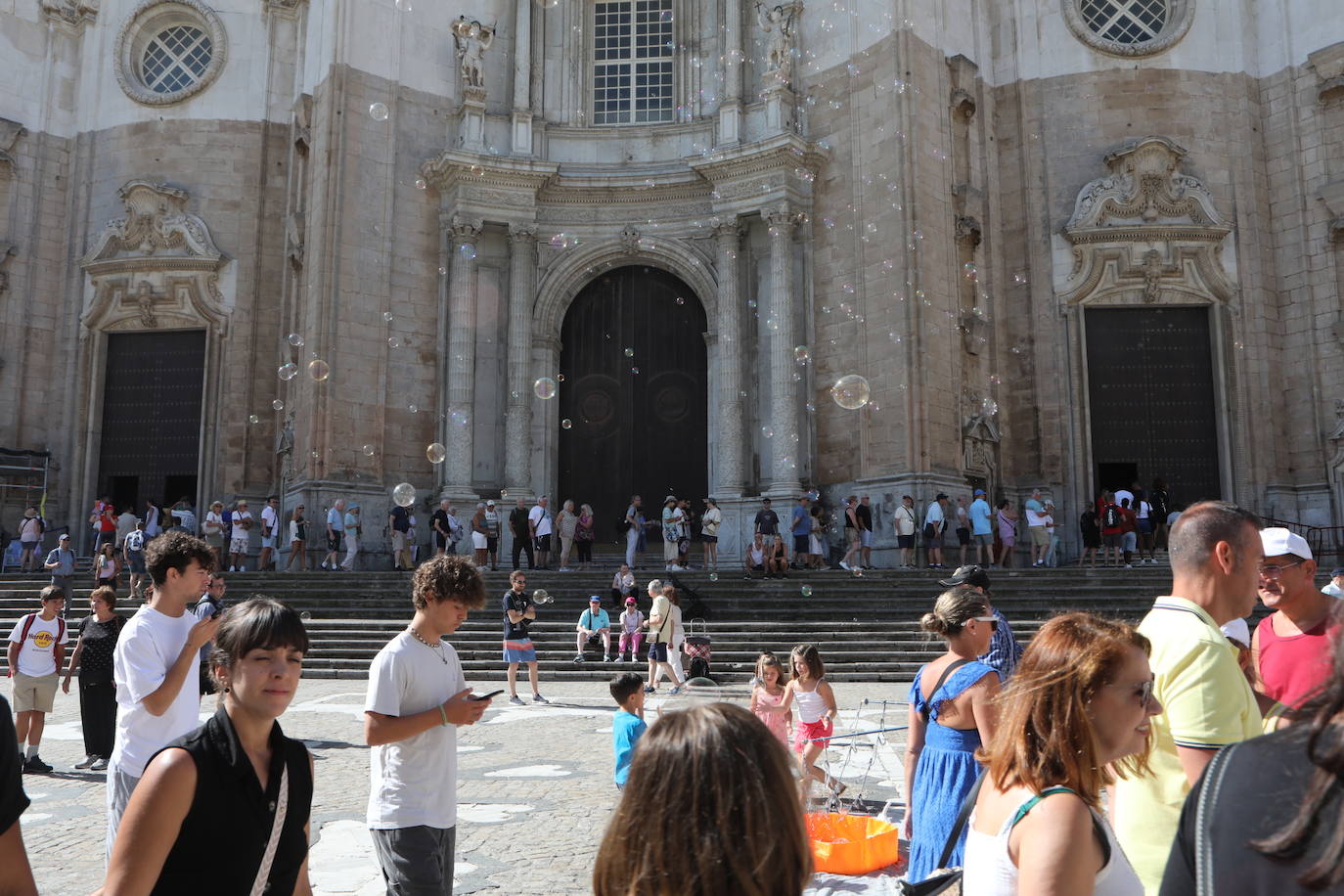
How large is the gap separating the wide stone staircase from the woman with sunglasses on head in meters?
12.3

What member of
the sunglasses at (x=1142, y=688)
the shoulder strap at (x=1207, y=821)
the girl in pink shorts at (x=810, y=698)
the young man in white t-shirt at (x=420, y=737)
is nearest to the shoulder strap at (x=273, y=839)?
the young man in white t-shirt at (x=420, y=737)

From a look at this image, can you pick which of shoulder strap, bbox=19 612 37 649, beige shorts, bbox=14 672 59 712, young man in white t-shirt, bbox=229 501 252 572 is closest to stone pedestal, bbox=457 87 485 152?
young man in white t-shirt, bbox=229 501 252 572

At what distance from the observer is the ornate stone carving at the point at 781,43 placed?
24.0 meters

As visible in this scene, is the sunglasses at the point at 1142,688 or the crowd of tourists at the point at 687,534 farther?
the crowd of tourists at the point at 687,534

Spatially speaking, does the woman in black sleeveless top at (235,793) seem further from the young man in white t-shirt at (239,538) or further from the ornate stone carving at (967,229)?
the ornate stone carving at (967,229)

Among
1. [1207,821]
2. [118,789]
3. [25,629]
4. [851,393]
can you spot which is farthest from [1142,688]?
[851,393]

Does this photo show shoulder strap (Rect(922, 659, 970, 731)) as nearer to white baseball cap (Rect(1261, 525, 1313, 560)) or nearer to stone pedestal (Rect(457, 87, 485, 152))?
white baseball cap (Rect(1261, 525, 1313, 560))

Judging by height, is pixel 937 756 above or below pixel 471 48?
below

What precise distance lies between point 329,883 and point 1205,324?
77.6 ft

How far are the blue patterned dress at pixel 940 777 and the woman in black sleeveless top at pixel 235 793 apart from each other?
2.42 meters

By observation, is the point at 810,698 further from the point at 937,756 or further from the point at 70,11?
the point at 70,11

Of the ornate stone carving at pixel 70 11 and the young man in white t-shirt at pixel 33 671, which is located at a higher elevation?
the ornate stone carving at pixel 70 11

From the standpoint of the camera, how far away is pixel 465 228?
24297 mm

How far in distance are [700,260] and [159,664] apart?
21.5 meters
